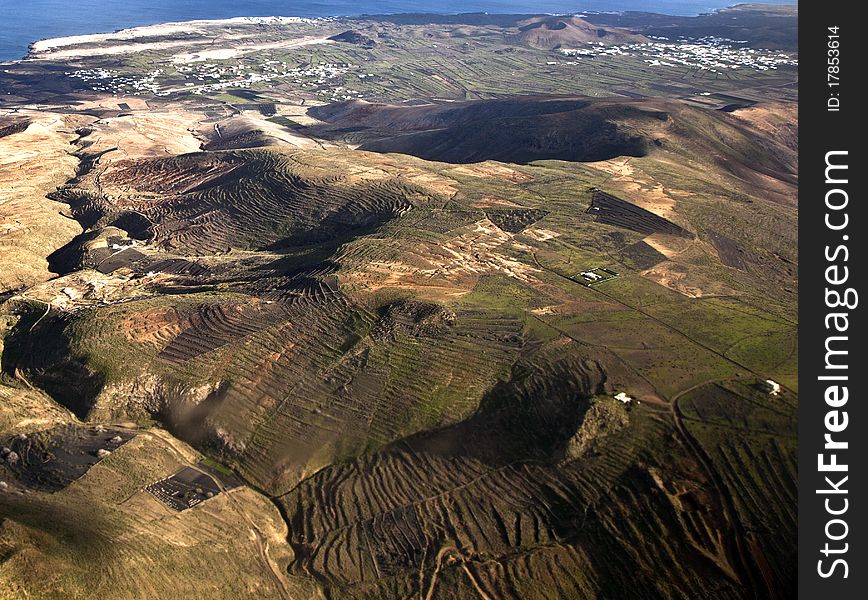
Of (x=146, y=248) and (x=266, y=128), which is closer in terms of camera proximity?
(x=146, y=248)

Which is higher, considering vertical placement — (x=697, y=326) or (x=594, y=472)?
(x=697, y=326)

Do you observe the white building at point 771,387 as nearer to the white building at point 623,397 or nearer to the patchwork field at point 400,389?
the patchwork field at point 400,389

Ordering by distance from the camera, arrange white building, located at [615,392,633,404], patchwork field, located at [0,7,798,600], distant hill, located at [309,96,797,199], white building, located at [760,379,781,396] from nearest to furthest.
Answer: patchwork field, located at [0,7,798,600] < white building, located at [760,379,781,396] < white building, located at [615,392,633,404] < distant hill, located at [309,96,797,199]

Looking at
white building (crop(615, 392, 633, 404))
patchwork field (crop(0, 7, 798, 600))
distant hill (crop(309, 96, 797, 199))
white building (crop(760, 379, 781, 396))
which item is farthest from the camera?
distant hill (crop(309, 96, 797, 199))

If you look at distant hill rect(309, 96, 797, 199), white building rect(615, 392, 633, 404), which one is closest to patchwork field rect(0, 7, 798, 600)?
white building rect(615, 392, 633, 404)

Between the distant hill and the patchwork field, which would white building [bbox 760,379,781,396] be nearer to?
the patchwork field

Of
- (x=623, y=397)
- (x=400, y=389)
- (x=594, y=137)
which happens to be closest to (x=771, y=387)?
(x=623, y=397)

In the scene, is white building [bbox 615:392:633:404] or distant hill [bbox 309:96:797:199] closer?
white building [bbox 615:392:633:404]

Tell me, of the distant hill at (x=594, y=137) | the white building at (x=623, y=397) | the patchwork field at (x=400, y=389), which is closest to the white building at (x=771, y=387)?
the patchwork field at (x=400, y=389)

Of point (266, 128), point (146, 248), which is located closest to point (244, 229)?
point (146, 248)

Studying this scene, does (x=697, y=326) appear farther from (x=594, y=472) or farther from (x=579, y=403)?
(x=594, y=472)

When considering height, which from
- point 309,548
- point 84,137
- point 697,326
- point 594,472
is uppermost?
point 84,137
